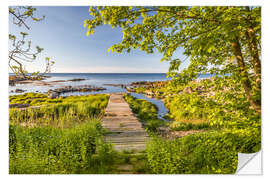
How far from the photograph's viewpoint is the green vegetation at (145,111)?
4079 millimetres

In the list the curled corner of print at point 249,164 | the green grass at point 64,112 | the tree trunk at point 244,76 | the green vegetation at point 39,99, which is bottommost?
the curled corner of print at point 249,164

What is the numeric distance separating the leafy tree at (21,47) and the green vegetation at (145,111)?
2.96m

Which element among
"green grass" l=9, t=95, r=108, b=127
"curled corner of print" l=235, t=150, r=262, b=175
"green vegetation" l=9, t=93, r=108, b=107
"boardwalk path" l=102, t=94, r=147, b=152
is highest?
"green vegetation" l=9, t=93, r=108, b=107

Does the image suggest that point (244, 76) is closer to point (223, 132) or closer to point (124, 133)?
point (223, 132)

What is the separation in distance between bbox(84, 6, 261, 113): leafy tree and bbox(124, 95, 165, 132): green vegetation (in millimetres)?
2339

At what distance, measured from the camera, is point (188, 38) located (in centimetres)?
188

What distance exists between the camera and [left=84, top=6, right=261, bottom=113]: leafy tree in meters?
1.80

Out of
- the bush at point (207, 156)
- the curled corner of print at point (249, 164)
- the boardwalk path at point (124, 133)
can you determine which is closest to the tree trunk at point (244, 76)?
the bush at point (207, 156)

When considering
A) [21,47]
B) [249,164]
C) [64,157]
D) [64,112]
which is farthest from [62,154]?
[249,164]

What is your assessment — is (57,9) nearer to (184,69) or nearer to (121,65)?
(121,65)

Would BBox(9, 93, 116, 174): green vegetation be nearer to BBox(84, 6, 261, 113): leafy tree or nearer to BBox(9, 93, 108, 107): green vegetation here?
BBox(9, 93, 108, 107): green vegetation

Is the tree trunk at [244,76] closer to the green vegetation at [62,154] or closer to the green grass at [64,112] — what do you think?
the green vegetation at [62,154]

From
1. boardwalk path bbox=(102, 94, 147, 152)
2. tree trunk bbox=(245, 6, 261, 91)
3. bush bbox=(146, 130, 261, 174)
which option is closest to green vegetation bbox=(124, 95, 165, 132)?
boardwalk path bbox=(102, 94, 147, 152)

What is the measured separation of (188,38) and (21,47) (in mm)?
2506
